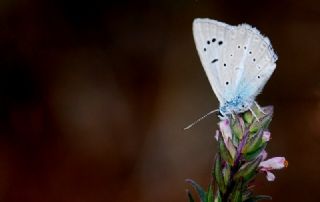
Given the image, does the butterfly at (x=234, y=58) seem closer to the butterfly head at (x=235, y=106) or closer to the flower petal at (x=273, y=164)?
the butterfly head at (x=235, y=106)

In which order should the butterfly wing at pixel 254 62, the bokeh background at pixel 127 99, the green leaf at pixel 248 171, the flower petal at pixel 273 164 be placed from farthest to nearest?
the bokeh background at pixel 127 99 < the butterfly wing at pixel 254 62 < the flower petal at pixel 273 164 < the green leaf at pixel 248 171

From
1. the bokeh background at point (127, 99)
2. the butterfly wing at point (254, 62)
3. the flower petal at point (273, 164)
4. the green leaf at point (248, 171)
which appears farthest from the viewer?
the bokeh background at point (127, 99)

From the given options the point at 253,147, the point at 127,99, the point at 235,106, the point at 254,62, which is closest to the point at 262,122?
the point at 253,147

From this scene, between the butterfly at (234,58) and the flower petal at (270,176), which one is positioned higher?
the butterfly at (234,58)

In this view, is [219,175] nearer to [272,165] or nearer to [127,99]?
[272,165]

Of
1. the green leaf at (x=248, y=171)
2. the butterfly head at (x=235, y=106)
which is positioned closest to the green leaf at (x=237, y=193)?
the green leaf at (x=248, y=171)

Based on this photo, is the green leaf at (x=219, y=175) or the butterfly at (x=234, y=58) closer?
the green leaf at (x=219, y=175)

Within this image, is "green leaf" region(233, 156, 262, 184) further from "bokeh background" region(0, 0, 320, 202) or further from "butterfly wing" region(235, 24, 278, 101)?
"bokeh background" region(0, 0, 320, 202)
